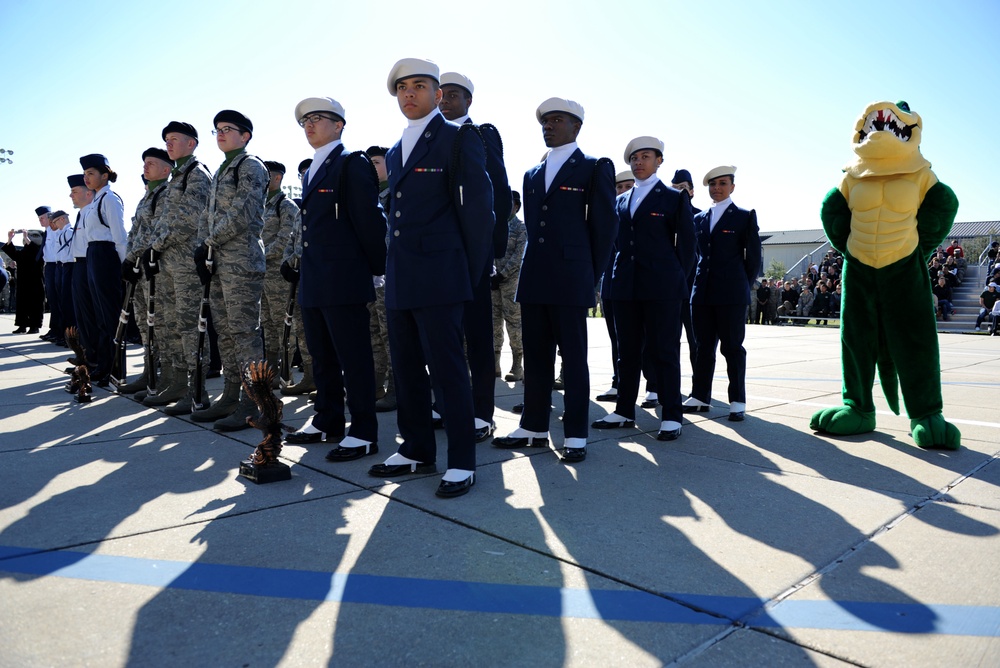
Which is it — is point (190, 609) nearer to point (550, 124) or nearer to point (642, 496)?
point (642, 496)

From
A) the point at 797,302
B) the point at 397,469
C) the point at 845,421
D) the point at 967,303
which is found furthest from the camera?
the point at 797,302

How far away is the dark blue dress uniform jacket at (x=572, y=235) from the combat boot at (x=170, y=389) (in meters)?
3.27

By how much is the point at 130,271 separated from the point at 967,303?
25.2m

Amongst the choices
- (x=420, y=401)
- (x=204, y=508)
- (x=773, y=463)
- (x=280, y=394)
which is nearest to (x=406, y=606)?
(x=204, y=508)

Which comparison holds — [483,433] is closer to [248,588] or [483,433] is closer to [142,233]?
[248,588]

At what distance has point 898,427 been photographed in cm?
512

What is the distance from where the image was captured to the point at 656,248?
16.8ft

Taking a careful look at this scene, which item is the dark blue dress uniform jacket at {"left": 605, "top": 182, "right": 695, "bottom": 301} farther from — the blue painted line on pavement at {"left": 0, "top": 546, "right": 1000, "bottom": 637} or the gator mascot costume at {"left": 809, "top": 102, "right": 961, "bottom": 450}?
the blue painted line on pavement at {"left": 0, "top": 546, "right": 1000, "bottom": 637}

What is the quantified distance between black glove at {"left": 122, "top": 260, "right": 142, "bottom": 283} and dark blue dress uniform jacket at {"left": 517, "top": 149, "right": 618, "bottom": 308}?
3.76 meters

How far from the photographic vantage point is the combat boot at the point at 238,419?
4832 millimetres

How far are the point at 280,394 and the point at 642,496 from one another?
4399 millimetres

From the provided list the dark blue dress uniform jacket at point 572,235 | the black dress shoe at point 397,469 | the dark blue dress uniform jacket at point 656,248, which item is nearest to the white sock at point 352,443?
the black dress shoe at point 397,469

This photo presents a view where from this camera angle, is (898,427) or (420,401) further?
(898,427)

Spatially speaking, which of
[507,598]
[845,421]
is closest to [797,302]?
[845,421]
